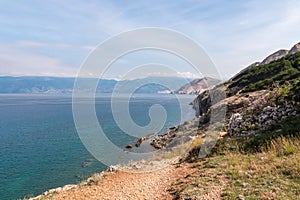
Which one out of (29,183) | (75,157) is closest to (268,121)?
(29,183)

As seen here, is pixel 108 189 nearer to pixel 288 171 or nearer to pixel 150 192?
pixel 150 192

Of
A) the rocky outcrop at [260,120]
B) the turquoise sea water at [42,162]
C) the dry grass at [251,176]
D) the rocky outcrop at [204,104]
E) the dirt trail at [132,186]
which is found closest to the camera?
the dry grass at [251,176]

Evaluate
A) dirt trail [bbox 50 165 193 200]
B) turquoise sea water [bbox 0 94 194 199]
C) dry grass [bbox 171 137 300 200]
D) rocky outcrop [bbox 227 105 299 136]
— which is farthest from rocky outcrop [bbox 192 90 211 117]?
dry grass [bbox 171 137 300 200]

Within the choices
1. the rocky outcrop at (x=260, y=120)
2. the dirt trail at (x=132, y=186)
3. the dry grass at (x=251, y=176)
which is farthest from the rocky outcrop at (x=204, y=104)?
the dry grass at (x=251, y=176)

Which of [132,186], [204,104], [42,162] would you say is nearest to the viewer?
[132,186]

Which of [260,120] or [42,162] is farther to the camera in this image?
[42,162]

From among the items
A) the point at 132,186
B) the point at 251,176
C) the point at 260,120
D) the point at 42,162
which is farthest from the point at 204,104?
the point at 251,176

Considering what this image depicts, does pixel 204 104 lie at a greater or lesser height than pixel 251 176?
greater

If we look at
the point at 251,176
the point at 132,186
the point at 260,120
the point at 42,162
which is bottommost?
the point at 42,162

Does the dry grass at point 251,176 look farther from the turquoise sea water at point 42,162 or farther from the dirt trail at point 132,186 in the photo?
the turquoise sea water at point 42,162

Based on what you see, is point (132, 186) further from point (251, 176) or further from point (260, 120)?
point (260, 120)

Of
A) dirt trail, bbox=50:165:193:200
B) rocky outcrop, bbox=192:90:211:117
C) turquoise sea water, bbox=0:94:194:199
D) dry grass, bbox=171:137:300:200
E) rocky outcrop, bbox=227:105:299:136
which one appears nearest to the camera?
dry grass, bbox=171:137:300:200

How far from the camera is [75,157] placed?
117 ft

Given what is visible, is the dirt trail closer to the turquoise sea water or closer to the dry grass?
the dry grass
